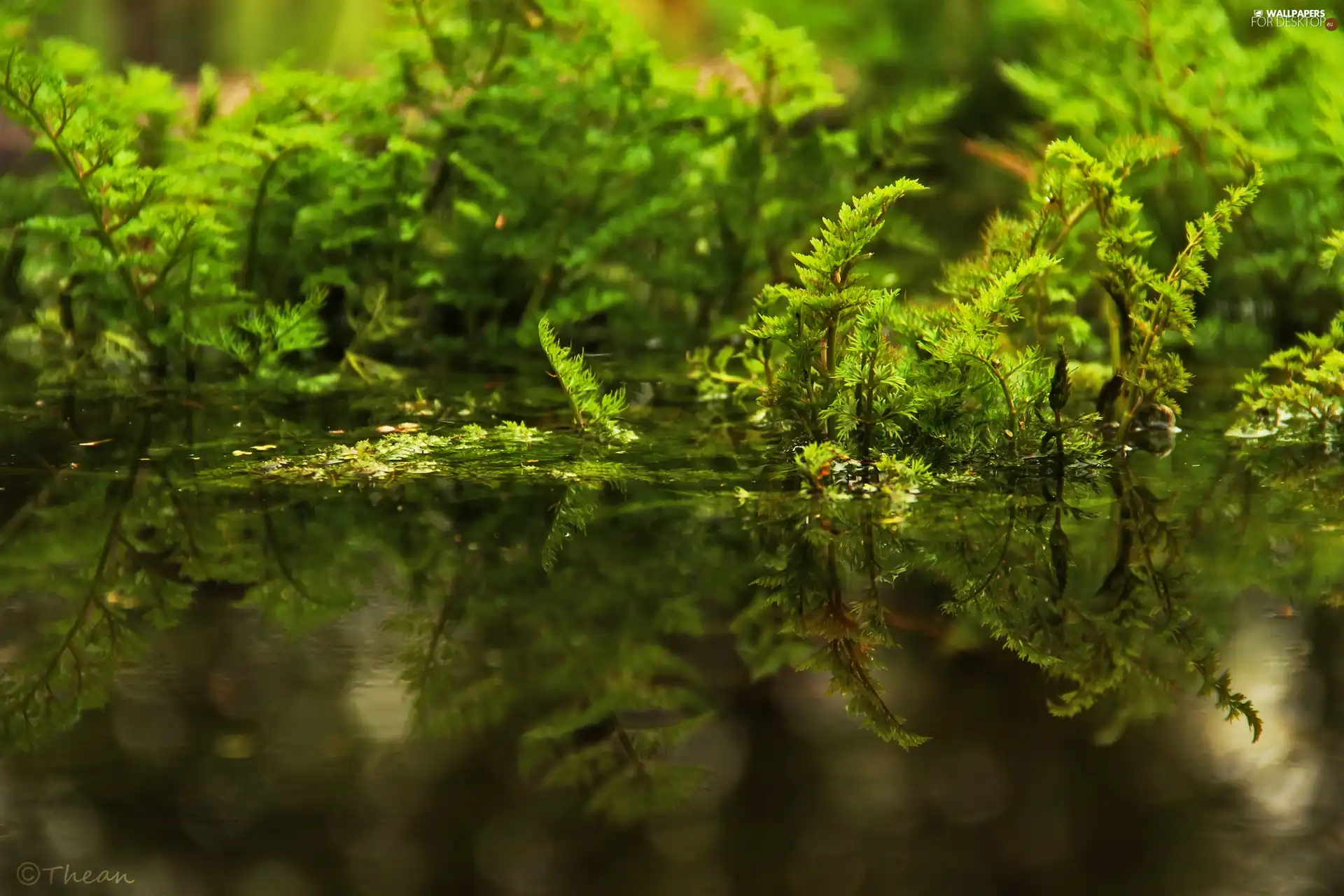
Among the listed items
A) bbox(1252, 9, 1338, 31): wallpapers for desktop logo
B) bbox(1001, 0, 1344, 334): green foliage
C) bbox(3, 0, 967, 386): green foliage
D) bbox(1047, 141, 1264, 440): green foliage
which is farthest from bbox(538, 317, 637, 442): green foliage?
bbox(1252, 9, 1338, 31): wallpapers for desktop logo

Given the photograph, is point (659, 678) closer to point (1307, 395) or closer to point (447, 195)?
point (1307, 395)

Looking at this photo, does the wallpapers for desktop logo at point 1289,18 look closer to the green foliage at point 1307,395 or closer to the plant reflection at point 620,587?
the green foliage at point 1307,395

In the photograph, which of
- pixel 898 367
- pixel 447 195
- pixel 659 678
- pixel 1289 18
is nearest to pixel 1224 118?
pixel 1289 18

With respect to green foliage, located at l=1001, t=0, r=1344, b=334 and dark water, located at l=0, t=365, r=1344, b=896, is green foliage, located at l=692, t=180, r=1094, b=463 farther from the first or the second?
green foliage, located at l=1001, t=0, r=1344, b=334

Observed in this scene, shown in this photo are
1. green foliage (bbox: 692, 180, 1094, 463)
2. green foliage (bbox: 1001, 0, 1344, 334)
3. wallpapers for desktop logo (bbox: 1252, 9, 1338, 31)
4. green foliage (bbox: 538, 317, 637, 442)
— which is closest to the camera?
green foliage (bbox: 692, 180, 1094, 463)

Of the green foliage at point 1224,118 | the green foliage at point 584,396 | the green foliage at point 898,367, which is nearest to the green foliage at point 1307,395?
the green foliage at point 898,367
